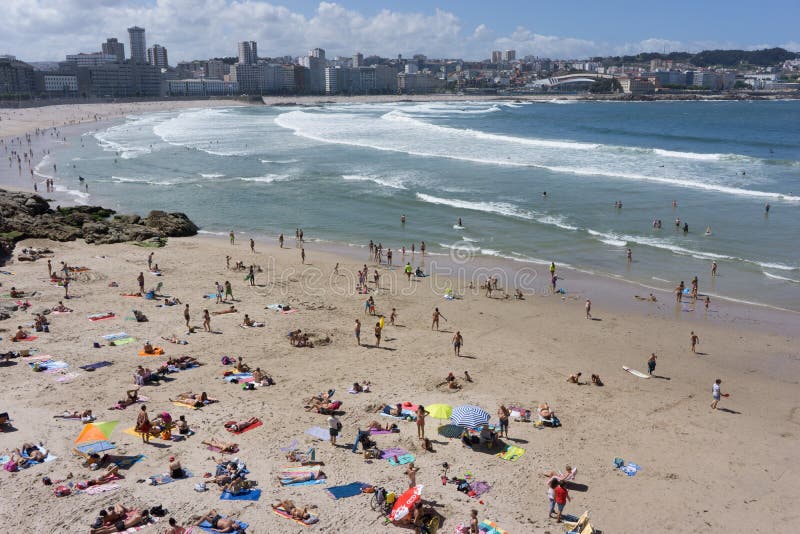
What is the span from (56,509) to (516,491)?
7556 mm

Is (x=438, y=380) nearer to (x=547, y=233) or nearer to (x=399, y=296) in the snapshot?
(x=399, y=296)

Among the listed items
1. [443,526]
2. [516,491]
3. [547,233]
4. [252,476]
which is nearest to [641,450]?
[516,491]

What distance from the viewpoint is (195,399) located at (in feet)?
45.2

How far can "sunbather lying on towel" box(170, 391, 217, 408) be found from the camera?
44.7ft

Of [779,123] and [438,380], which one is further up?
[779,123]

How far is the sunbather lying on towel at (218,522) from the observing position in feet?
31.5

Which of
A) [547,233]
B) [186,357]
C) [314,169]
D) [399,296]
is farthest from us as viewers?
[314,169]

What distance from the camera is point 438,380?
50.1 ft

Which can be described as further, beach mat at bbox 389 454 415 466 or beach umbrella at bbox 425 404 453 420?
beach umbrella at bbox 425 404 453 420

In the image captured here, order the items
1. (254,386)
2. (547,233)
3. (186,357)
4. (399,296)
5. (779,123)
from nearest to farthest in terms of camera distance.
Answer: (254,386), (186,357), (399,296), (547,233), (779,123)

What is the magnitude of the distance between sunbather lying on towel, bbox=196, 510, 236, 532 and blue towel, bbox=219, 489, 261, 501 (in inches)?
21.2

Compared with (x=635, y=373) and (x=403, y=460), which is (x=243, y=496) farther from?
(x=635, y=373)

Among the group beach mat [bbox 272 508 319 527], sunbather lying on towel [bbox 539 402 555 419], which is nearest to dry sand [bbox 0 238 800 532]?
beach mat [bbox 272 508 319 527]

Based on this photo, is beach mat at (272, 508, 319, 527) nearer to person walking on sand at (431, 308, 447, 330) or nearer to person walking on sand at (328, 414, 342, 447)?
person walking on sand at (328, 414, 342, 447)
